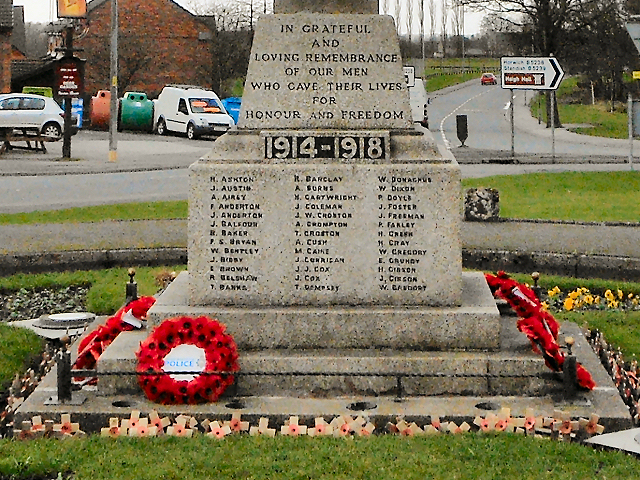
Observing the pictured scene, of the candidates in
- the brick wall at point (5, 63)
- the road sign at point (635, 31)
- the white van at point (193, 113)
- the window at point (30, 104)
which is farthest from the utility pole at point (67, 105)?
the road sign at point (635, 31)

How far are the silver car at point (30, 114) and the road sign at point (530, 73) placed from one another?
15.9 m

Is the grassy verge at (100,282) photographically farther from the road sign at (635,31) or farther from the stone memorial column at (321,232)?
the road sign at (635,31)

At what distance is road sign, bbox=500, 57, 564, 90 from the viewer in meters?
28.6

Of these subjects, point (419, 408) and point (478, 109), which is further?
point (478, 109)

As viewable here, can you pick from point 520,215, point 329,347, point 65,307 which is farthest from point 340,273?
point 520,215

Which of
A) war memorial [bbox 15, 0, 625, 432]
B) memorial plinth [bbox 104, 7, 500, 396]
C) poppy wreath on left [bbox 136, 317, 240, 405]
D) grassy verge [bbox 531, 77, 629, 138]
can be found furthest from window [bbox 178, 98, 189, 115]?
poppy wreath on left [bbox 136, 317, 240, 405]

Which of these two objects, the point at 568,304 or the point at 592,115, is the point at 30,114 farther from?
the point at 592,115

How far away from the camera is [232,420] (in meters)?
6.18

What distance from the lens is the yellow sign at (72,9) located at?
2694 centimetres

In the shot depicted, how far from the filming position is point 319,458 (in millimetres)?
5508

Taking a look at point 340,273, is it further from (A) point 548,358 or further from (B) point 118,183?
(B) point 118,183

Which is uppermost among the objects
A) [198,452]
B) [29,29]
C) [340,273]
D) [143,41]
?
[29,29]

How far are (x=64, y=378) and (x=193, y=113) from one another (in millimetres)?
35534

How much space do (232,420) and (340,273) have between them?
1.54 meters
